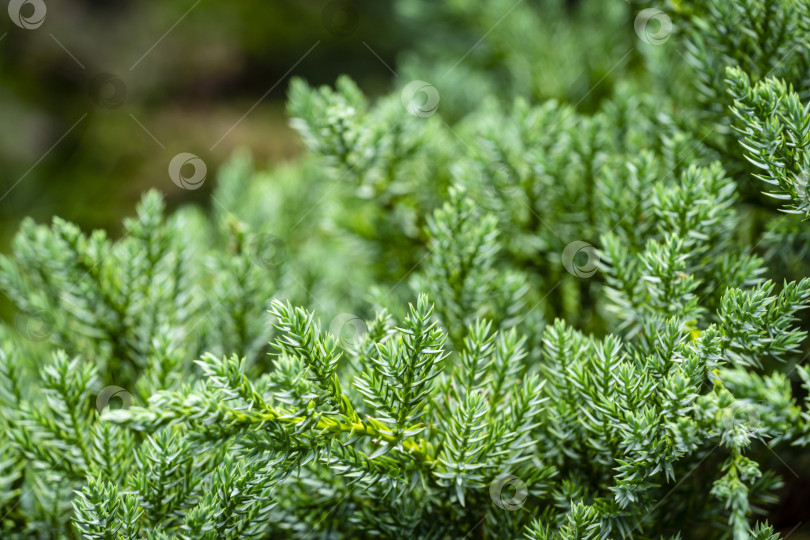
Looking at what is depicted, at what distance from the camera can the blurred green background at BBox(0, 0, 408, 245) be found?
2332 millimetres

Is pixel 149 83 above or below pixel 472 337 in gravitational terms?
above

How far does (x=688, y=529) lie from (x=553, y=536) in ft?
0.66

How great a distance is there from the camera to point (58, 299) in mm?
823

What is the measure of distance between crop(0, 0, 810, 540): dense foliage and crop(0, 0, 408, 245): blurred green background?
158cm

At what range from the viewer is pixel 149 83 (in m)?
2.64

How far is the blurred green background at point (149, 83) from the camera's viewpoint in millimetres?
2332

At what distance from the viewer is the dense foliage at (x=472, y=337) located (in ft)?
1.69

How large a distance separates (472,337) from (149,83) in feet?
8.24

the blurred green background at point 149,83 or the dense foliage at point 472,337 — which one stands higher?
the blurred green background at point 149,83

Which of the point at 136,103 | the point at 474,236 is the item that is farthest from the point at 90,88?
the point at 474,236

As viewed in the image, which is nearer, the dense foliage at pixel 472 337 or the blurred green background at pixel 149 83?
the dense foliage at pixel 472 337

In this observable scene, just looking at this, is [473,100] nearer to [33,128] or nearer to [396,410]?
[396,410]

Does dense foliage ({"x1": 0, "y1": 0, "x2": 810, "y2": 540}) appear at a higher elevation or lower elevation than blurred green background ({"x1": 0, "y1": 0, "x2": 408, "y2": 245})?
lower

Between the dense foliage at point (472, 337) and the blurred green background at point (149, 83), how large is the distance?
158 centimetres
